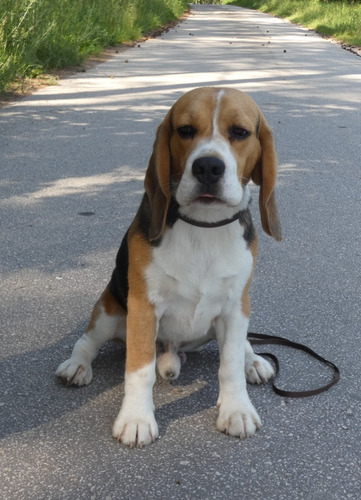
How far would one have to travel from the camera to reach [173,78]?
483 inches

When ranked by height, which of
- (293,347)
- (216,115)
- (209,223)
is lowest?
(293,347)

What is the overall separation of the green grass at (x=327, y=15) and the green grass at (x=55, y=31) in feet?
21.7

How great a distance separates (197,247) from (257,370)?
2.62ft

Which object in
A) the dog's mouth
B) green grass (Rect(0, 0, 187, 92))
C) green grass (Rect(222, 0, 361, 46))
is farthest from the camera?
green grass (Rect(222, 0, 361, 46))

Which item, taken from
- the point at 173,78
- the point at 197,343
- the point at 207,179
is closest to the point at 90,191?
the point at 197,343

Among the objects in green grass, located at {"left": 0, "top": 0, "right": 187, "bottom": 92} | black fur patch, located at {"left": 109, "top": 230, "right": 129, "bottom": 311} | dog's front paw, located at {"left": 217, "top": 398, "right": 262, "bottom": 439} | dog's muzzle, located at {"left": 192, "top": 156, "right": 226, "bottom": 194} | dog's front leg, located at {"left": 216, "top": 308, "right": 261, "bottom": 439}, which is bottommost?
green grass, located at {"left": 0, "top": 0, "right": 187, "bottom": 92}

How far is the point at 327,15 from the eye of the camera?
27438 mm

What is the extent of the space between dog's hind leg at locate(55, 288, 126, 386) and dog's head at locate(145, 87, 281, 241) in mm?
609

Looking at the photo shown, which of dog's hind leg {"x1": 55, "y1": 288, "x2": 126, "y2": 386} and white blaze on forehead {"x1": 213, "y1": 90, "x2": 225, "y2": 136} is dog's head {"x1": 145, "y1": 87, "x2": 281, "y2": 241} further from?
dog's hind leg {"x1": 55, "y1": 288, "x2": 126, "y2": 386}

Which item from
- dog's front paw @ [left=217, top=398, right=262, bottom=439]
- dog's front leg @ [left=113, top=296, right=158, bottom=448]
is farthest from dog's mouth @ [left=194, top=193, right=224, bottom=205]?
dog's front paw @ [left=217, top=398, right=262, bottom=439]

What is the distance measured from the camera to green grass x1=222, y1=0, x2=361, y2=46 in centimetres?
2231

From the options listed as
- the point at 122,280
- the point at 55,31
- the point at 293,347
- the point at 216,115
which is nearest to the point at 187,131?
the point at 216,115

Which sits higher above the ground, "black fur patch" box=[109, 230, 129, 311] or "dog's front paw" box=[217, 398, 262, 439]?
"black fur patch" box=[109, 230, 129, 311]

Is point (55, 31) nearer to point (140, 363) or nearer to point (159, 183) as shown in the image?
point (159, 183)
